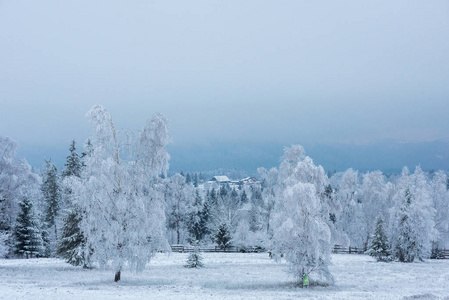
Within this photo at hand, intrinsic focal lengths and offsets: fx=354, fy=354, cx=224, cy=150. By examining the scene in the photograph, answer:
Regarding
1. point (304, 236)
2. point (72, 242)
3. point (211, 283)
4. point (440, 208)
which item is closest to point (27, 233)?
point (72, 242)

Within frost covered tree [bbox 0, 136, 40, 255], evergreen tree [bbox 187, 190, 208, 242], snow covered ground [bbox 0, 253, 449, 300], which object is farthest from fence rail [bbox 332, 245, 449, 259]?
frost covered tree [bbox 0, 136, 40, 255]

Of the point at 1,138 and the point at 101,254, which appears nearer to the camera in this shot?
the point at 101,254

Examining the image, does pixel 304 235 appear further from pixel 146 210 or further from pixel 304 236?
pixel 146 210

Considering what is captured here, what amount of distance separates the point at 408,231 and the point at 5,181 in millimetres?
48311

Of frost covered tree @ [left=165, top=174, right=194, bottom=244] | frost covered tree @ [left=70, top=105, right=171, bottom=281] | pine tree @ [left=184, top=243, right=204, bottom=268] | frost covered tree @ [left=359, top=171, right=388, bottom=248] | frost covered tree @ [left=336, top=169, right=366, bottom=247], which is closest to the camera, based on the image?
frost covered tree @ [left=70, top=105, right=171, bottom=281]

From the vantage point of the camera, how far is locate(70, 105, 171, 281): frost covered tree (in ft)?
72.9

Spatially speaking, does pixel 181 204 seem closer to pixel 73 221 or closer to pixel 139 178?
pixel 73 221

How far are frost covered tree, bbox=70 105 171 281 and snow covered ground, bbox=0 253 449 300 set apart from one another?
235 centimetres

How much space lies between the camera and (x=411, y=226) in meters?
43.3

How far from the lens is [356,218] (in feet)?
213

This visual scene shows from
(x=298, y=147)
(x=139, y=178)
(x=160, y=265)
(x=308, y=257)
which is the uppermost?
(x=298, y=147)

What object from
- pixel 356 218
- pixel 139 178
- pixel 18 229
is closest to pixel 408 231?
pixel 356 218

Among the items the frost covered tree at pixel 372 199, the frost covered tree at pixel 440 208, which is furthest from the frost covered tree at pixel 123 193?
the frost covered tree at pixel 440 208

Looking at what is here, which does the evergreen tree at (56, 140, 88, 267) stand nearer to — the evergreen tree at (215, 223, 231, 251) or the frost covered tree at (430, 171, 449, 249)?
the evergreen tree at (215, 223, 231, 251)
